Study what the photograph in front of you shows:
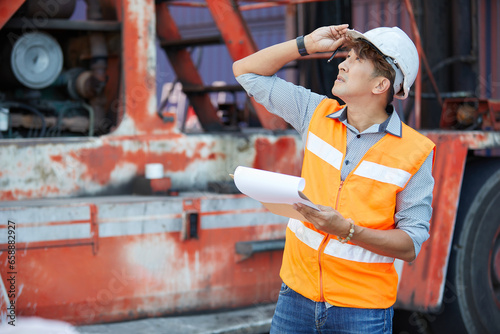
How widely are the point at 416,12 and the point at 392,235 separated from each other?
3406 mm

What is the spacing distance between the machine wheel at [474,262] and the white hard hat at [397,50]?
195 centimetres

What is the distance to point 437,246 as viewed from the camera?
3.73 meters

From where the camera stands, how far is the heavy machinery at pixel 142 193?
298 centimetres

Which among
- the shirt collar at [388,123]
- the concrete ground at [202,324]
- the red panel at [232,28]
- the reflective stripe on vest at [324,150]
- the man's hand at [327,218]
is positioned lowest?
the concrete ground at [202,324]

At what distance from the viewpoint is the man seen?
2.05m

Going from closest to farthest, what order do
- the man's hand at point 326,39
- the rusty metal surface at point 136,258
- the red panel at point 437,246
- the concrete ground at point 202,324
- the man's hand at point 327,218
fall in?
the man's hand at point 327,218 → the man's hand at point 326,39 → the rusty metal surface at point 136,258 → the concrete ground at point 202,324 → the red panel at point 437,246

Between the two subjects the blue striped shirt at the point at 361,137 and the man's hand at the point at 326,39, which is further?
the man's hand at the point at 326,39

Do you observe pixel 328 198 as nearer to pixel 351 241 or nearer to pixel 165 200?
pixel 351 241

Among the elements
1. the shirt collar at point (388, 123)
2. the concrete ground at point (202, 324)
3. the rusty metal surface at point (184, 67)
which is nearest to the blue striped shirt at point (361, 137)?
the shirt collar at point (388, 123)

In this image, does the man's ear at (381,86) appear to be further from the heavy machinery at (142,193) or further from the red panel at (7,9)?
the red panel at (7,9)

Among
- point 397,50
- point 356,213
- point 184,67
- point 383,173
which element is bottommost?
point 356,213

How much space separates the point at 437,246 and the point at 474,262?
314 millimetres

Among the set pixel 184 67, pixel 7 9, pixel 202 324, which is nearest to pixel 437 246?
pixel 202 324

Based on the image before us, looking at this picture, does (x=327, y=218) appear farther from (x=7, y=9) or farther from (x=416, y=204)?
(x=7, y=9)
